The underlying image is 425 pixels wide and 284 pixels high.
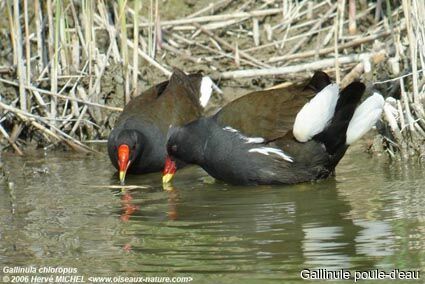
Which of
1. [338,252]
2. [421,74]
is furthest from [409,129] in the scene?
[338,252]

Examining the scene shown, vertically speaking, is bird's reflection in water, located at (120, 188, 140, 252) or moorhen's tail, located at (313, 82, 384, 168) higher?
moorhen's tail, located at (313, 82, 384, 168)

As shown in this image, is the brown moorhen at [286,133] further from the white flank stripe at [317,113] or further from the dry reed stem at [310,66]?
the dry reed stem at [310,66]

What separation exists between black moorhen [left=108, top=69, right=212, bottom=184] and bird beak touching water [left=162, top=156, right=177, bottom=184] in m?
0.31

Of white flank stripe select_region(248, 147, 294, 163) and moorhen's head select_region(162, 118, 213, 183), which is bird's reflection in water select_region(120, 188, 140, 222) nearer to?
moorhen's head select_region(162, 118, 213, 183)

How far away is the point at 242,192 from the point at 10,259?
2000mm

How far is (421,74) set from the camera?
23.9ft

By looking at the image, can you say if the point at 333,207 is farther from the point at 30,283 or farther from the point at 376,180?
the point at 30,283

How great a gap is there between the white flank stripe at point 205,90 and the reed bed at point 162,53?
0.55 meters

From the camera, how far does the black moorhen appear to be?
731 centimetres

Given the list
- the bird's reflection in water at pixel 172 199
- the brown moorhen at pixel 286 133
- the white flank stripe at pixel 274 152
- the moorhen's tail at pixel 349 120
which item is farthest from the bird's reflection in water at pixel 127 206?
the moorhen's tail at pixel 349 120

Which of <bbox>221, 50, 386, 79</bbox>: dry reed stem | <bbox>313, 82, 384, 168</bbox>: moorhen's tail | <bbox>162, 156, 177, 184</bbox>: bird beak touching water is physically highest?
<bbox>221, 50, 386, 79</bbox>: dry reed stem

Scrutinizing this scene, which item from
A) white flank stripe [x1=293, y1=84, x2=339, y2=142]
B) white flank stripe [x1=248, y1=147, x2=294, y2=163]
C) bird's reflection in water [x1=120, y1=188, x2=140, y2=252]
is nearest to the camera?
bird's reflection in water [x1=120, y1=188, x2=140, y2=252]

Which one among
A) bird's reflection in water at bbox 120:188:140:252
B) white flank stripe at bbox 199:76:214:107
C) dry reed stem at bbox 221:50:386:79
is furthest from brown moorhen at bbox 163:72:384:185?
dry reed stem at bbox 221:50:386:79

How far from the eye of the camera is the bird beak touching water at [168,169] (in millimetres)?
6977
